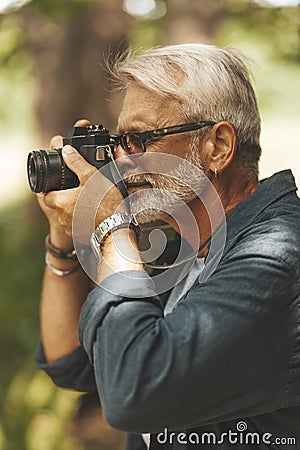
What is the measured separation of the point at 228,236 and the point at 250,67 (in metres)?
0.55

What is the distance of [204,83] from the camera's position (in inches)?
68.6

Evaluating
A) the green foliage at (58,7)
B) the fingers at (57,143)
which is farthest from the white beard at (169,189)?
the green foliage at (58,7)

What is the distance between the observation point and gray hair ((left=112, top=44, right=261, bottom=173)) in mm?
1745

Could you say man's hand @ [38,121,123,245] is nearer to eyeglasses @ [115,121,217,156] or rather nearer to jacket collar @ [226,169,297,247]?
eyeglasses @ [115,121,217,156]

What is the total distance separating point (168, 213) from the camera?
6.00ft

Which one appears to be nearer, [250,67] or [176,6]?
[250,67]

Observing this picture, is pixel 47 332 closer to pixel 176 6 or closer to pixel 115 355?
pixel 115 355

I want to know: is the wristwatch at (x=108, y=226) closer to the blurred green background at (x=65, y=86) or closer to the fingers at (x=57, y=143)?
the fingers at (x=57, y=143)

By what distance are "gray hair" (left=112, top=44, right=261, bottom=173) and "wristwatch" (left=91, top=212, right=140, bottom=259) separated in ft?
1.08

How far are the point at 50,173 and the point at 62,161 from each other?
0.04 metres

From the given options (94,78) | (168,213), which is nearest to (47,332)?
(168,213)

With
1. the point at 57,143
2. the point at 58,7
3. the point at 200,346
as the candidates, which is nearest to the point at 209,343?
the point at 200,346

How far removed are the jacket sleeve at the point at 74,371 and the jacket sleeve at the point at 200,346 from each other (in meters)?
0.63

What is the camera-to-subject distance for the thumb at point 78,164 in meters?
1.67
